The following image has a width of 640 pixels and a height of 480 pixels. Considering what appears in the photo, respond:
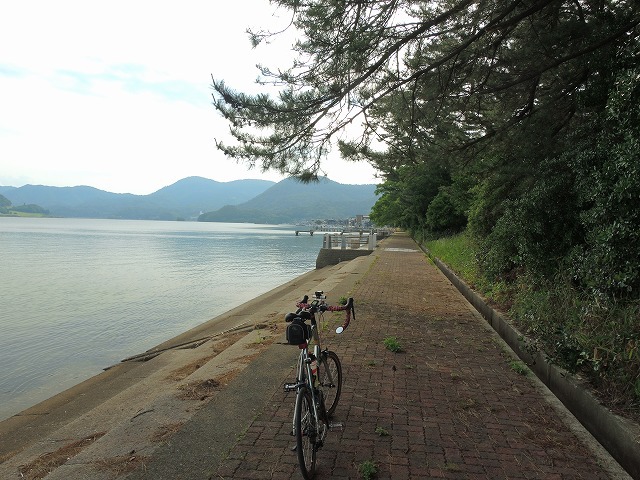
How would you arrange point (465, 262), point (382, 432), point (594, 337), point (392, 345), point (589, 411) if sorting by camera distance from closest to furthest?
1. point (382, 432)
2. point (589, 411)
3. point (594, 337)
4. point (392, 345)
5. point (465, 262)

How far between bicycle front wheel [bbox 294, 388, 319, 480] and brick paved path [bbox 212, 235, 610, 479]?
0.16 m

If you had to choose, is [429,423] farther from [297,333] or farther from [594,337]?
[594,337]

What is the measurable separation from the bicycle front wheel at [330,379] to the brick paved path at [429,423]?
0.17 meters

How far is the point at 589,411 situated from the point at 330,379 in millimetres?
2257

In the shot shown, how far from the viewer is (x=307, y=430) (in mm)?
3096

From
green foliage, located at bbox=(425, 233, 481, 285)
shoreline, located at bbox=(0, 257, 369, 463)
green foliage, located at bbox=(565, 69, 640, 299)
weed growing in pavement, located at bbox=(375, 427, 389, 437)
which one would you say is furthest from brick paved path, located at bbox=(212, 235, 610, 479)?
green foliage, located at bbox=(425, 233, 481, 285)

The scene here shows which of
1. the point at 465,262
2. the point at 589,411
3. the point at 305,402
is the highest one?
the point at 465,262

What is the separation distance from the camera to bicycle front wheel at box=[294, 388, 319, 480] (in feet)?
9.82

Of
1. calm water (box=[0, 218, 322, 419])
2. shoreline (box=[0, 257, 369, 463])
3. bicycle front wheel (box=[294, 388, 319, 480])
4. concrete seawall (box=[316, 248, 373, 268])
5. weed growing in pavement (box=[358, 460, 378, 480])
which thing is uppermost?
bicycle front wheel (box=[294, 388, 319, 480])

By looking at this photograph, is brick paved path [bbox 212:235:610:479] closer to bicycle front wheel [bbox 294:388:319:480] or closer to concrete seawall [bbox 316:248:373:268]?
bicycle front wheel [bbox 294:388:319:480]

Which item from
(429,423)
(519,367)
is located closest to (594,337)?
(519,367)

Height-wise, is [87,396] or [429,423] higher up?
[429,423]

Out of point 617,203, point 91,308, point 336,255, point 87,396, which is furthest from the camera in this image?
point 336,255

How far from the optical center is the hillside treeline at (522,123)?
5086 mm
